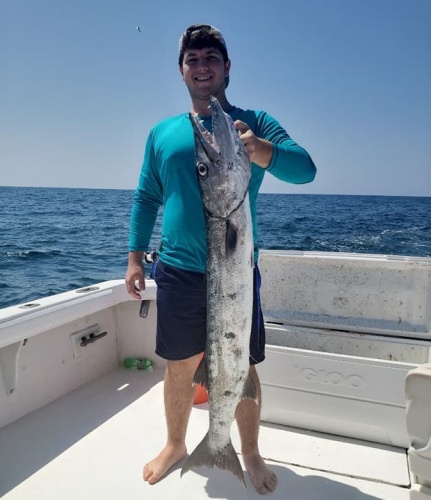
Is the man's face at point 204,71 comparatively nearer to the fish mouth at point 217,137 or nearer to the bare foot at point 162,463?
the fish mouth at point 217,137

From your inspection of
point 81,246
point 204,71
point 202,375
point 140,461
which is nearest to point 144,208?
point 204,71

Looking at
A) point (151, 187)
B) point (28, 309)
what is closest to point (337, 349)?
point (151, 187)

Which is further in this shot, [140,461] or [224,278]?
[140,461]

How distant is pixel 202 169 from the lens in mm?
2162

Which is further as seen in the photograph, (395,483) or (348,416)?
(348,416)

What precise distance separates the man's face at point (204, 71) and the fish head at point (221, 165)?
0.70 metres

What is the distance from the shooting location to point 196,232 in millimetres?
2641

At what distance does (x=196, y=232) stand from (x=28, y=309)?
70.8 inches

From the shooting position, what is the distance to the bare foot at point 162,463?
290 centimetres

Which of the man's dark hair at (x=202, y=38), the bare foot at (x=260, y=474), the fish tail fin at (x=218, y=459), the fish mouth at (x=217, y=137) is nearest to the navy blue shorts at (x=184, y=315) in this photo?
the fish tail fin at (x=218, y=459)

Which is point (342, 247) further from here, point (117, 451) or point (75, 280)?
point (117, 451)

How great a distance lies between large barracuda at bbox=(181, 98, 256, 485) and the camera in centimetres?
212

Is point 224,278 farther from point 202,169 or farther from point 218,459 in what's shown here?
point 218,459

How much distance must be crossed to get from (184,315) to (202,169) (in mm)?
1026
